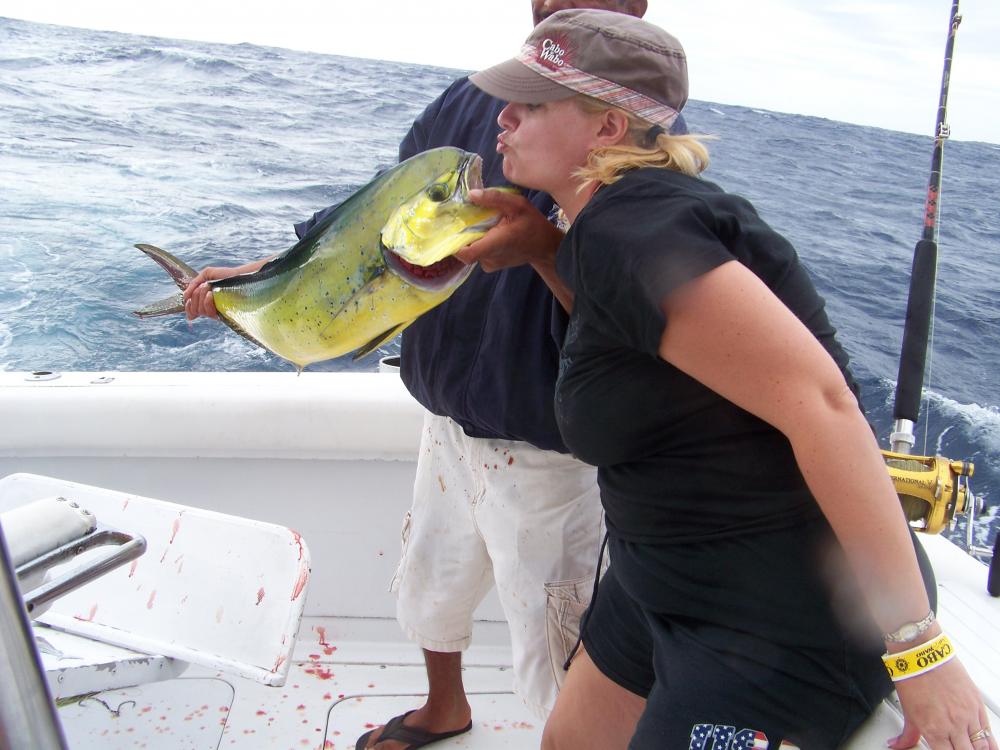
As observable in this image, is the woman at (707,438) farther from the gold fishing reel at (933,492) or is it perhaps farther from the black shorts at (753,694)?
the gold fishing reel at (933,492)

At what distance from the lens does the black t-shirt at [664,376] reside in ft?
3.86

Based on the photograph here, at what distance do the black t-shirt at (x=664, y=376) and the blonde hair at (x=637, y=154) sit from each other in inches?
2.3

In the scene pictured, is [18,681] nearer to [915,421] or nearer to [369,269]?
[369,269]

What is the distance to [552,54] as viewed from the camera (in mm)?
1434

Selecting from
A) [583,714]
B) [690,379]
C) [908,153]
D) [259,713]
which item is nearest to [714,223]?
[690,379]

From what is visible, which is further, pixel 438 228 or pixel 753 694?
pixel 438 228

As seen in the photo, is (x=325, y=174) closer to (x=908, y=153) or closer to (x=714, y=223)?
(x=714, y=223)

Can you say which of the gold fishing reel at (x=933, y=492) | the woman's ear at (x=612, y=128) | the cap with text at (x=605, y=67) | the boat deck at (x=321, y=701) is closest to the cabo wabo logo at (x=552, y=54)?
the cap with text at (x=605, y=67)

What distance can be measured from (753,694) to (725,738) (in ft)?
0.27

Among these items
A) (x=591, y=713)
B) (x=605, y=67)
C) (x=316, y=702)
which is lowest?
(x=316, y=702)

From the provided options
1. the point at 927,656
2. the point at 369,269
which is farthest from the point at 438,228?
the point at 927,656

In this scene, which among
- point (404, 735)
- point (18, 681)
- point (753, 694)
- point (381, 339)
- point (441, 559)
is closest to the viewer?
point (18, 681)

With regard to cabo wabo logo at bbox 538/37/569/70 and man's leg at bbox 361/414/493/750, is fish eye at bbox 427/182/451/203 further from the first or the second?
man's leg at bbox 361/414/493/750

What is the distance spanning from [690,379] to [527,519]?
2.76 feet
